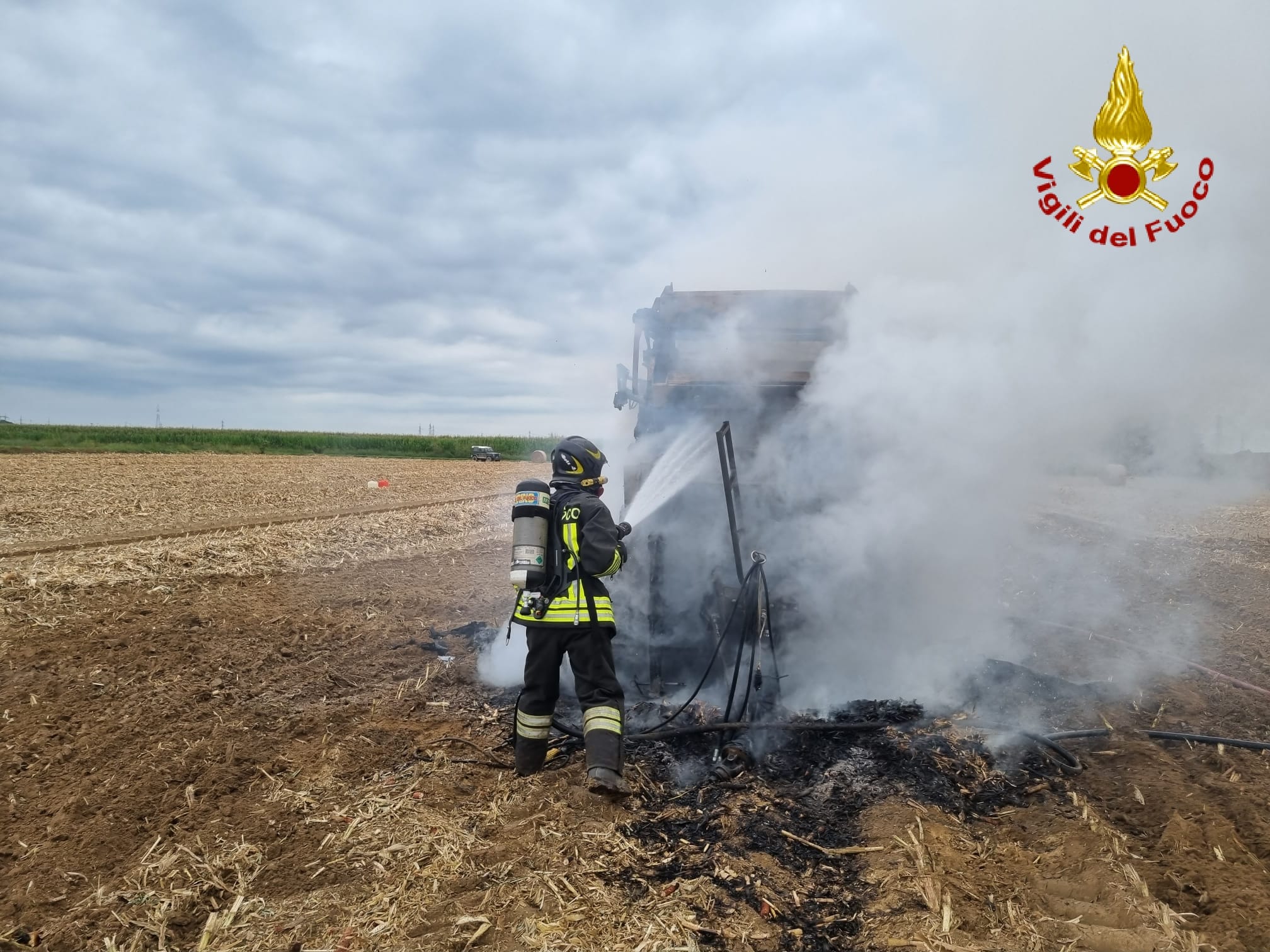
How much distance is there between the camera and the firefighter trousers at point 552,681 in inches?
178

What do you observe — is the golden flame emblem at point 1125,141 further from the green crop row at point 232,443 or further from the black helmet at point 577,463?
the green crop row at point 232,443

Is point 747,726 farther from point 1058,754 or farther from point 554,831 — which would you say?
point 1058,754

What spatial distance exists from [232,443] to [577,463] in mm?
48304

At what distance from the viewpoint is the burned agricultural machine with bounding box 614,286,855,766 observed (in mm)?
5809

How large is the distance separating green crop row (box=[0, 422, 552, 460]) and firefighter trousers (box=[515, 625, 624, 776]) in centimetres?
2430

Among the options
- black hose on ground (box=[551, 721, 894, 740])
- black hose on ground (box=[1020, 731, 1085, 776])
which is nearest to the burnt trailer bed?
black hose on ground (box=[551, 721, 894, 740])

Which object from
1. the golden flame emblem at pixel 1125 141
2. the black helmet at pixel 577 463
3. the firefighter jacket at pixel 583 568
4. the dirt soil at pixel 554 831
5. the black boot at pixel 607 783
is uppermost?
the golden flame emblem at pixel 1125 141

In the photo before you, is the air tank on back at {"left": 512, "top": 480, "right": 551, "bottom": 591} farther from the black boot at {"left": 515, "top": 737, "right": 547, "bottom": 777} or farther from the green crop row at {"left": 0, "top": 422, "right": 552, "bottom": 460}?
the green crop row at {"left": 0, "top": 422, "right": 552, "bottom": 460}

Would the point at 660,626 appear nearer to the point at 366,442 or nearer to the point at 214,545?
the point at 214,545

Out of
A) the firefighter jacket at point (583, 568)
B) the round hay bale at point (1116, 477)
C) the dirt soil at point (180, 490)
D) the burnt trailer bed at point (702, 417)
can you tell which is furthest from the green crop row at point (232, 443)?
the firefighter jacket at point (583, 568)

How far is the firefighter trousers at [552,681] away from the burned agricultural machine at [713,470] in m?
1.09

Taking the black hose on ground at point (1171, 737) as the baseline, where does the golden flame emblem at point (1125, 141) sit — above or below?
above

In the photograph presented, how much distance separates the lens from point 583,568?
4551 millimetres

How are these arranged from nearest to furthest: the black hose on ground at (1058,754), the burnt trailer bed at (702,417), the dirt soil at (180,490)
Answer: the black hose on ground at (1058,754) → the burnt trailer bed at (702,417) → the dirt soil at (180,490)
